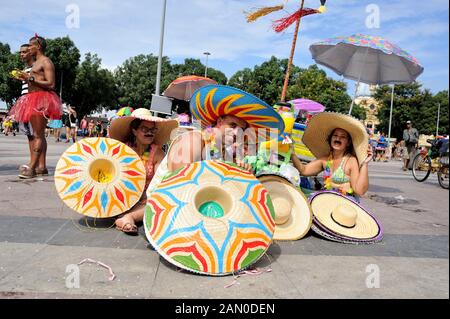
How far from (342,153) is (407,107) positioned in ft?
146

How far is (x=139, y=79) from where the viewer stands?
45906 millimetres

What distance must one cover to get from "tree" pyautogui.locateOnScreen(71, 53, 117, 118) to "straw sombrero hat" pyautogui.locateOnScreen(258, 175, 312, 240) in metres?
36.2

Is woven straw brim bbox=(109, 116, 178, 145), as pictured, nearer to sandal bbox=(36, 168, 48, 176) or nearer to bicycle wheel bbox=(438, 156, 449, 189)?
sandal bbox=(36, 168, 48, 176)

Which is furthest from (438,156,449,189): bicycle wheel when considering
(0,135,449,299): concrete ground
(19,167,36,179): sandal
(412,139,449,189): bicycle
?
(19,167,36,179): sandal

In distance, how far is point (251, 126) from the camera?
3.27m

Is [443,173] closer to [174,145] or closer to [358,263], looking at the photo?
[358,263]

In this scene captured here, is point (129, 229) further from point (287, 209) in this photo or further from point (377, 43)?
point (377, 43)

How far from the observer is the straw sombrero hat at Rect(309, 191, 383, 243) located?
3.42 m

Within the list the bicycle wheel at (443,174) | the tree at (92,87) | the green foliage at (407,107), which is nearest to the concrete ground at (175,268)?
the bicycle wheel at (443,174)

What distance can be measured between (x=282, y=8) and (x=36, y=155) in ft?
14.0

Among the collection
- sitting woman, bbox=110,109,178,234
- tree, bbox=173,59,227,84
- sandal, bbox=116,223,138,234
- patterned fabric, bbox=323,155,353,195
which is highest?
tree, bbox=173,59,227,84

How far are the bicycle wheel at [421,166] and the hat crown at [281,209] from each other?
792 centimetres

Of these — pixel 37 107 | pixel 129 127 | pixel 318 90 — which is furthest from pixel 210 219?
pixel 318 90
